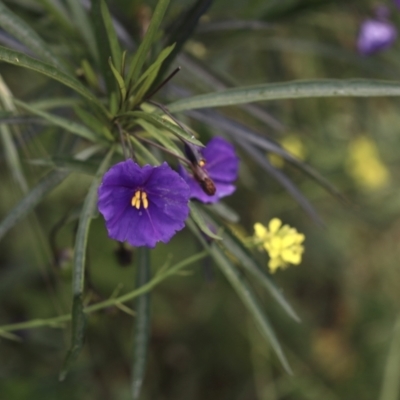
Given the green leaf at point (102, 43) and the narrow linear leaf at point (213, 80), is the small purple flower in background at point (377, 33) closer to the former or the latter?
the narrow linear leaf at point (213, 80)

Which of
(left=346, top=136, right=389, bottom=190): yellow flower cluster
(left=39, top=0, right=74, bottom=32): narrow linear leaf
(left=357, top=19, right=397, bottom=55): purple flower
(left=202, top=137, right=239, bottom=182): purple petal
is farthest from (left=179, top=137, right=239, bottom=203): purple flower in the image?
(left=346, top=136, right=389, bottom=190): yellow flower cluster

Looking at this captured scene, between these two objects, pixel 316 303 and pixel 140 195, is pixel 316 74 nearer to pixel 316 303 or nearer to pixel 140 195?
pixel 316 303

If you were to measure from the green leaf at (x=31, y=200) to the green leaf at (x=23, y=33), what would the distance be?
21cm

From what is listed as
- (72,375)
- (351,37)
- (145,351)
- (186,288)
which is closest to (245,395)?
(186,288)

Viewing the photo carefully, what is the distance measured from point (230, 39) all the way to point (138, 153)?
2.77 ft

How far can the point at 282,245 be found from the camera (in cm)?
111

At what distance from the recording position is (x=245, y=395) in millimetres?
2217

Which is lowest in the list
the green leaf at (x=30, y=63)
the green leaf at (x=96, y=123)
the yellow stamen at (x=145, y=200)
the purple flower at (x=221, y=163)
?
the yellow stamen at (x=145, y=200)

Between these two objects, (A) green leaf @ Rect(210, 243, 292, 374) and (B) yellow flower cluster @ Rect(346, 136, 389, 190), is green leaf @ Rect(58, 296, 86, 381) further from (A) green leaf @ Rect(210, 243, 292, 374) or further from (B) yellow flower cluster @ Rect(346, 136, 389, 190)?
(B) yellow flower cluster @ Rect(346, 136, 389, 190)

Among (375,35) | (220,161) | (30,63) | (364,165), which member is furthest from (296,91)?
(364,165)

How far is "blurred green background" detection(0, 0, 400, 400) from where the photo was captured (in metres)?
1.82

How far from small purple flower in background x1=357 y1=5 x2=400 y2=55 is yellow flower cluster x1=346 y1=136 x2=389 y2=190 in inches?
22.8

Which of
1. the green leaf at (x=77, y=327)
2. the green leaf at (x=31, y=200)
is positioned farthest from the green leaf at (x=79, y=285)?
the green leaf at (x=31, y=200)

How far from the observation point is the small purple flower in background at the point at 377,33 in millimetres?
1822
